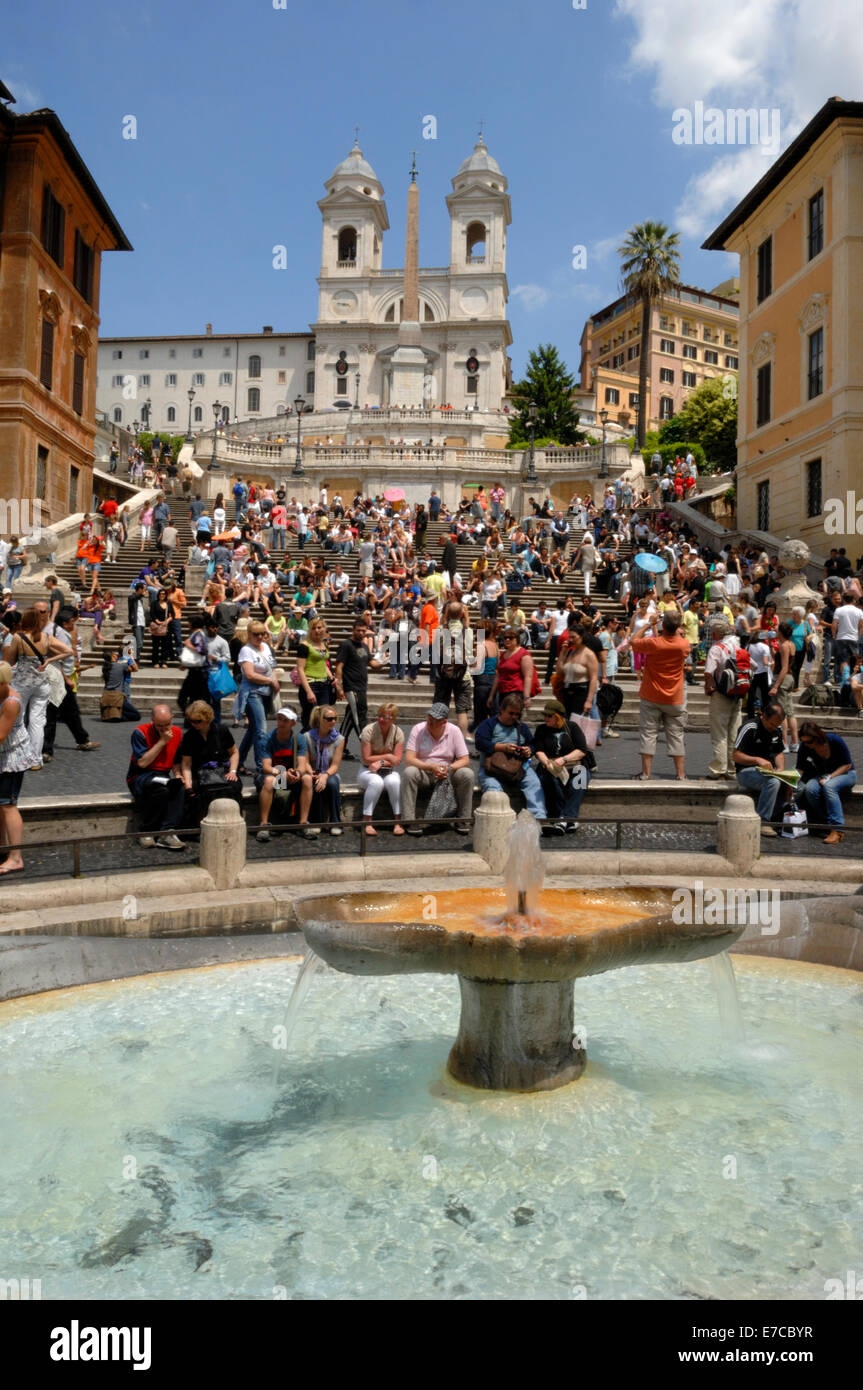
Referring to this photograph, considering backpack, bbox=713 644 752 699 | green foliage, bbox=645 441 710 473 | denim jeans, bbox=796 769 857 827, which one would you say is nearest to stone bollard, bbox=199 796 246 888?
denim jeans, bbox=796 769 857 827

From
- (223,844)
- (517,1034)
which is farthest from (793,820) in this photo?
(517,1034)

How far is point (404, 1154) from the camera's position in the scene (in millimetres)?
4785

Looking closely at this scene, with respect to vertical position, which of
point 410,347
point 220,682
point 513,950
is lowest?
point 513,950

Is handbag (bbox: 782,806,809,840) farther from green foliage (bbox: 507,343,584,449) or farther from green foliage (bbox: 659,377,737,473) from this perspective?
green foliage (bbox: 507,343,584,449)

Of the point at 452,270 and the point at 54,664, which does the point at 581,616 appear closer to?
the point at 54,664

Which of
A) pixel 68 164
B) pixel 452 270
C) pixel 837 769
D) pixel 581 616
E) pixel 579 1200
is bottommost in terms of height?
pixel 579 1200

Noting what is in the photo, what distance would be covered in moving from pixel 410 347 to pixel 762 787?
71.6 m

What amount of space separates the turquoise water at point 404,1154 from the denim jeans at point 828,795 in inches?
126

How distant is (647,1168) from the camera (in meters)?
4.69

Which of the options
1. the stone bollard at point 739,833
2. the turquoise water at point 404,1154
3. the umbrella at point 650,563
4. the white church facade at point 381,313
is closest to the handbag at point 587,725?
the stone bollard at point 739,833

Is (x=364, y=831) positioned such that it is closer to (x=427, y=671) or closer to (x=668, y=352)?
(x=427, y=671)

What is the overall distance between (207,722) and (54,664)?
297 cm

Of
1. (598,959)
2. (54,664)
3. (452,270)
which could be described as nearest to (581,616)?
(54,664)

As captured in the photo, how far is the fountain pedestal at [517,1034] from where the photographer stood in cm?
535
